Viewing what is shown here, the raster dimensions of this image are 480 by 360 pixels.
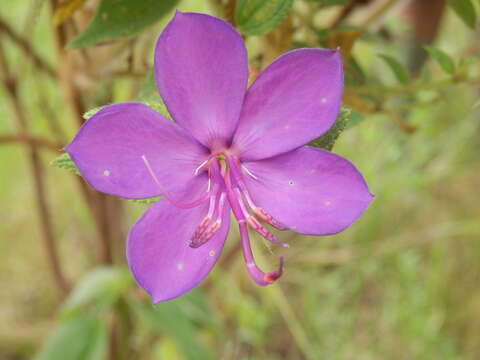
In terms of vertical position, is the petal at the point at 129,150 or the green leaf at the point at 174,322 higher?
the petal at the point at 129,150

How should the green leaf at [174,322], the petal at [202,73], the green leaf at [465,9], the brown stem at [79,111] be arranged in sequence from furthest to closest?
the green leaf at [174,322] → the brown stem at [79,111] → the green leaf at [465,9] → the petal at [202,73]

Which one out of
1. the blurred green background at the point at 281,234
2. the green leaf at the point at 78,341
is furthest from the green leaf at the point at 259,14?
the green leaf at the point at 78,341

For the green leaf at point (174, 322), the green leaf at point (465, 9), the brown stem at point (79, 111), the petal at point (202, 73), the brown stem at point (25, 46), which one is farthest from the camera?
the green leaf at point (174, 322)

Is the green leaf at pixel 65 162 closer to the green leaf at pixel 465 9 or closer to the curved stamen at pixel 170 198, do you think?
the curved stamen at pixel 170 198

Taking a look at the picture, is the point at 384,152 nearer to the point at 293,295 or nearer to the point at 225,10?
the point at 293,295

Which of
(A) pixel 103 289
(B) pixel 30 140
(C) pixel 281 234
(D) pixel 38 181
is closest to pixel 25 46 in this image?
(B) pixel 30 140

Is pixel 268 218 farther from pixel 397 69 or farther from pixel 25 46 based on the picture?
pixel 25 46

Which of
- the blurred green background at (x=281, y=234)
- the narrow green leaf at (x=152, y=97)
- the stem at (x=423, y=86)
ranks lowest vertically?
the blurred green background at (x=281, y=234)
